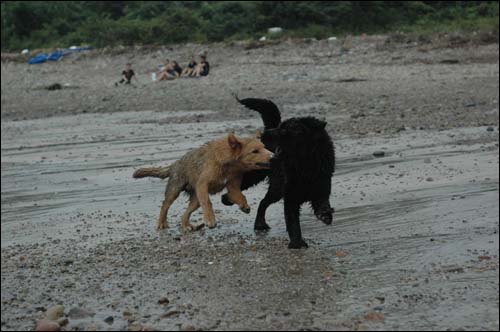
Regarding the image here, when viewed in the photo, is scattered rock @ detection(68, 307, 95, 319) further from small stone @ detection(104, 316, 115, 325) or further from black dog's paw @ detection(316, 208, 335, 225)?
black dog's paw @ detection(316, 208, 335, 225)

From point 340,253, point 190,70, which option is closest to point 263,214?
point 340,253

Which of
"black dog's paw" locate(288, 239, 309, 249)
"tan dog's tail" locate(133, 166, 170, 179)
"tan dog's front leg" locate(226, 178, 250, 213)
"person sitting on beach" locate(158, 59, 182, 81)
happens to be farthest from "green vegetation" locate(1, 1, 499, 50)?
"black dog's paw" locate(288, 239, 309, 249)

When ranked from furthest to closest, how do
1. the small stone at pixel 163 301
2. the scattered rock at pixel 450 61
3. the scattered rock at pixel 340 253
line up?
the scattered rock at pixel 450 61, the scattered rock at pixel 340 253, the small stone at pixel 163 301

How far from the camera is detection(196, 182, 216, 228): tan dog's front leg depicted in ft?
24.4

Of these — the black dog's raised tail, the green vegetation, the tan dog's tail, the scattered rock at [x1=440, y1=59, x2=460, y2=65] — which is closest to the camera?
the black dog's raised tail

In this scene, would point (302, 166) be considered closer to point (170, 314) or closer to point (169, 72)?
point (170, 314)

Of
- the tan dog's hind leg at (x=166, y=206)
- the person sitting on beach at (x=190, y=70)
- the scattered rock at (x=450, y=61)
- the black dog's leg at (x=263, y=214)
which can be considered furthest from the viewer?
the person sitting on beach at (x=190, y=70)

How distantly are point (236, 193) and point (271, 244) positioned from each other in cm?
66

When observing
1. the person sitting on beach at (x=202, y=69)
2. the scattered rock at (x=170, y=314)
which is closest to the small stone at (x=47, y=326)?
the scattered rock at (x=170, y=314)

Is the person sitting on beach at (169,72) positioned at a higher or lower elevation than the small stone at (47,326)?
lower

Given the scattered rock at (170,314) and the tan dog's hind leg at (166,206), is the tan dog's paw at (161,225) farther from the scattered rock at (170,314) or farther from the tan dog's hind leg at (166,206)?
the scattered rock at (170,314)

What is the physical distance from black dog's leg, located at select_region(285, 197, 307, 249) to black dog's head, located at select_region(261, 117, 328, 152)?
1.45ft

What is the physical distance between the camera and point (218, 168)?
7.57 m

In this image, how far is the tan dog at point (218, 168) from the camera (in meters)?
7.47
